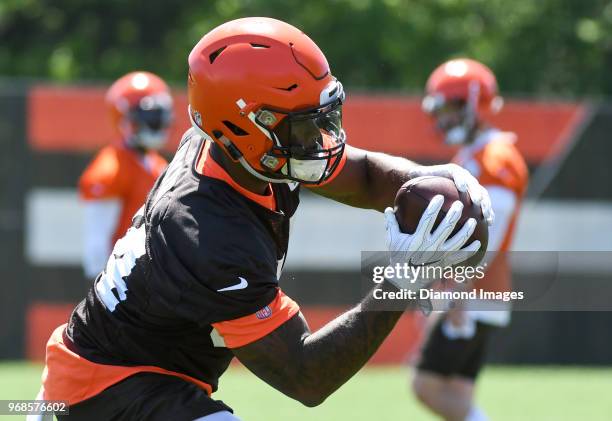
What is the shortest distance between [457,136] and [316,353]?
3615mm

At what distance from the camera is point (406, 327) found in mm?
10195

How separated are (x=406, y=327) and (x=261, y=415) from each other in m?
2.85

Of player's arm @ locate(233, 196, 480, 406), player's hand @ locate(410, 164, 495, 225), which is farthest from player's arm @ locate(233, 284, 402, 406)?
player's hand @ locate(410, 164, 495, 225)

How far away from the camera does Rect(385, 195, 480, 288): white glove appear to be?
3240 mm

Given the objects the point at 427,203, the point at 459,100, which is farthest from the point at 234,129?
the point at 459,100

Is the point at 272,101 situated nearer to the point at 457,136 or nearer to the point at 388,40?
the point at 457,136

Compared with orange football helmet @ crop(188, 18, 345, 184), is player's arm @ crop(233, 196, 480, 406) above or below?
below

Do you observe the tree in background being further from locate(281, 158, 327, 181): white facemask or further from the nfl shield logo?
the nfl shield logo

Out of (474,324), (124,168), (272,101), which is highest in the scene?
(272,101)

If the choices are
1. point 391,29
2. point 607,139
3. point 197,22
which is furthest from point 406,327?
point 197,22

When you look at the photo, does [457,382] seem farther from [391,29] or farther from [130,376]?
[391,29]

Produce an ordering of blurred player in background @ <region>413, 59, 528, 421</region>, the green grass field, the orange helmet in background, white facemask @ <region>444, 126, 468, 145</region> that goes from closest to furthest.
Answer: blurred player in background @ <region>413, 59, 528, 421</region> < white facemask @ <region>444, 126, 468, 145</region> < the orange helmet in background < the green grass field

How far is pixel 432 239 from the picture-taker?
324cm

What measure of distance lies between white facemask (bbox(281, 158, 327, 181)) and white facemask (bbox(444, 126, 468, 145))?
329cm
